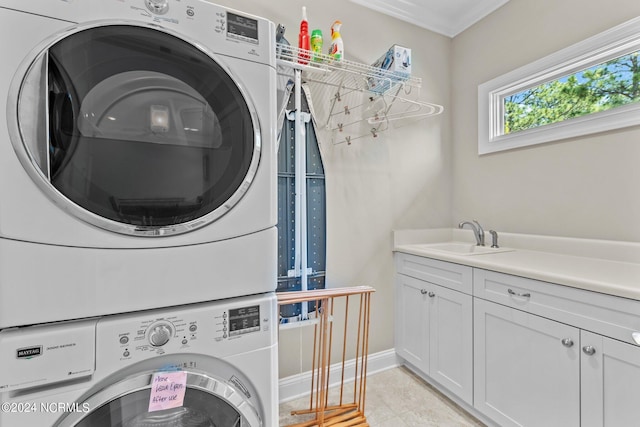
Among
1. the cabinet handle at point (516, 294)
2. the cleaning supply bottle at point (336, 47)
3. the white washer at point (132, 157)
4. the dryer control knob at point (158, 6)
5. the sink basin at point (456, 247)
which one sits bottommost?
the cabinet handle at point (516, 294)

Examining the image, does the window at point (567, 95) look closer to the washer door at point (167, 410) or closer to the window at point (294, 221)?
the window at point (294, 221)

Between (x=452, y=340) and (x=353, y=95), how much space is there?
5.52ft

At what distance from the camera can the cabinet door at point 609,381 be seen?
1.02 m

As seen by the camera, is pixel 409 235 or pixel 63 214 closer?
pixel 63 214

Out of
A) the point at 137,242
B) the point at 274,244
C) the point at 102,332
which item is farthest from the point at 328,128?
the point at 102,332

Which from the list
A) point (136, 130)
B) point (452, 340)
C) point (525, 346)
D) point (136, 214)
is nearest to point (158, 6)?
point (136, 130)

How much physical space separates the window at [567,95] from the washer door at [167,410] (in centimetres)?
220

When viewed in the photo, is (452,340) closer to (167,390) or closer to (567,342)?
(567,342)

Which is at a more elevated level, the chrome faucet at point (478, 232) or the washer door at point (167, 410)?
the chrome faucet at point (478, 232)

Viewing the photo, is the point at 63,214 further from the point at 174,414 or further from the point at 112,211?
the point at 174,414

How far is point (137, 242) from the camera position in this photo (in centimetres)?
77

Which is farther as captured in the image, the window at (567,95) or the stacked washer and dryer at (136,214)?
the window at (567,95)

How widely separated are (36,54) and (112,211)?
39cm

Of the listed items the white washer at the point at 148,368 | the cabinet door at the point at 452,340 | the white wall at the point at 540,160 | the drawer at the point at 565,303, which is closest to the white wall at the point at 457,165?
the white wall at the point at 540,160
